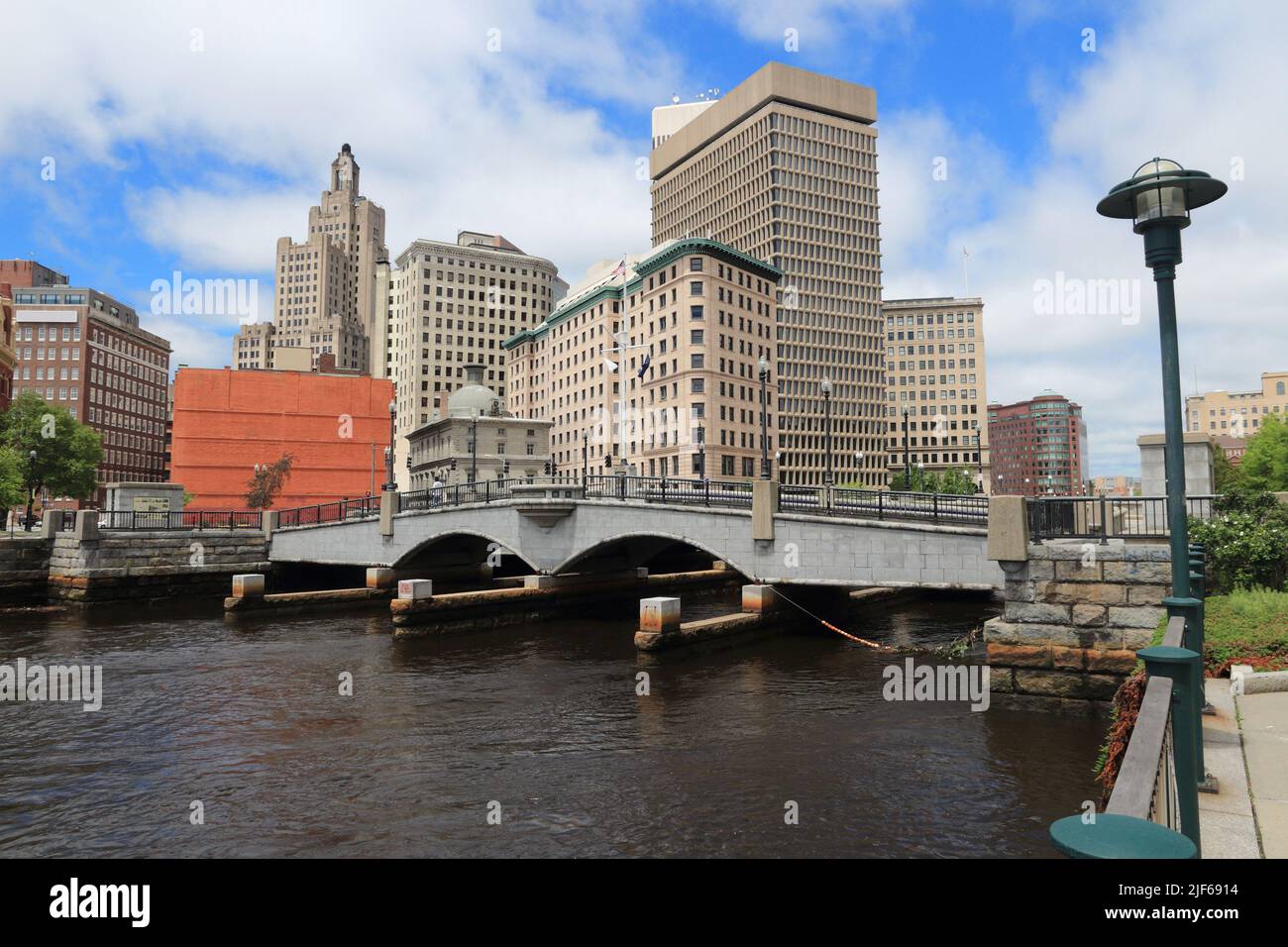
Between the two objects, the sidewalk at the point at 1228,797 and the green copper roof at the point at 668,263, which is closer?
the sidewalk at the point at 1228,797

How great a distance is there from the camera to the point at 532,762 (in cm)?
1384

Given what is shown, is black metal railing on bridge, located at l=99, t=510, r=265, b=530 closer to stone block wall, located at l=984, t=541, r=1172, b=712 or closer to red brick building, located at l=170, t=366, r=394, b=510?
red brick building, located at l=170, t=366, r=394, b=510

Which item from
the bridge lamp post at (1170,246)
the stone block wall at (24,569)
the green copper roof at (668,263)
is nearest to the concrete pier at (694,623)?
the bridge lamp post at (1170,246)

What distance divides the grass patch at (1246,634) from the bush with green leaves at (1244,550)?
7.11ft

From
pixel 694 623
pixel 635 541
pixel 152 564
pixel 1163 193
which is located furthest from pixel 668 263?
pixel 1163 193

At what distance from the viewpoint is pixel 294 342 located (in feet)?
581

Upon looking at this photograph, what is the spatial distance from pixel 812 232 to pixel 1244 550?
12217cm

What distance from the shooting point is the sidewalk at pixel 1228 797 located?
5.55 m

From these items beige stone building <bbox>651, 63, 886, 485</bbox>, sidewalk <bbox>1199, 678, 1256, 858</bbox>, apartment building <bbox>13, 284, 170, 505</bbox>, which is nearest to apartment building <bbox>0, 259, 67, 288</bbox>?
apartment building <bbox>13, 284, 170, 505</bbox>

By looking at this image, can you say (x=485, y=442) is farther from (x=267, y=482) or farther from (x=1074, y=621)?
(x=1074, y=621)

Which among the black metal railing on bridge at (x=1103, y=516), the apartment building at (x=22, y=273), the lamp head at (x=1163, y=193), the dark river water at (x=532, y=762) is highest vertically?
the apartment building at (x=22, y=273)

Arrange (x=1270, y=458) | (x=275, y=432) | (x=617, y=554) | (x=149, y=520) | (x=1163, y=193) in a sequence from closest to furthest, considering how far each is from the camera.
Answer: (x=1163, y=193) < (x=617, y=554) < (x=149, y=520) < (x=1270, y=458) < (x=275, y=432)

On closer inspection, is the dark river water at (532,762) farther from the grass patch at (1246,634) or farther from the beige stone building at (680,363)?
the beige stone building at (680,363)
